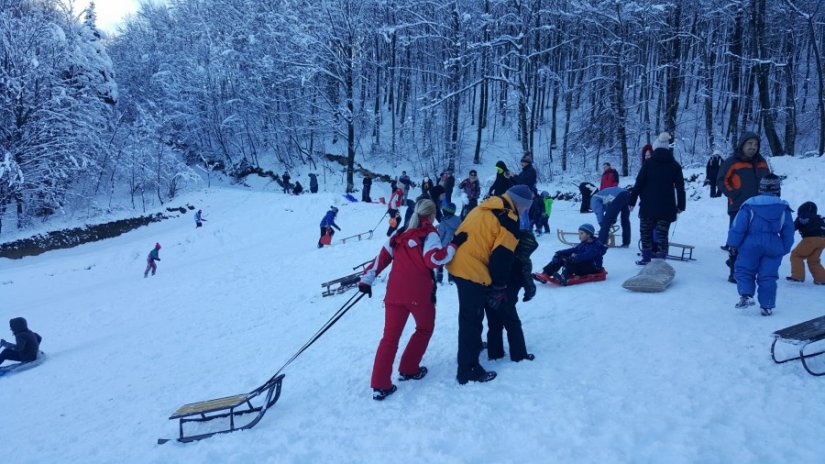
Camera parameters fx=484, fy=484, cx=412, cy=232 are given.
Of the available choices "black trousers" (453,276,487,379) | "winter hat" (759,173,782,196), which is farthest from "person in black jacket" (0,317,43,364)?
"winter hat" (759,173,782,196)

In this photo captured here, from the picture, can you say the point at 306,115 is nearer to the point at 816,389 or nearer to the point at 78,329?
the point at 78,329

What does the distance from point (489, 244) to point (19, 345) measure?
30.4 feet

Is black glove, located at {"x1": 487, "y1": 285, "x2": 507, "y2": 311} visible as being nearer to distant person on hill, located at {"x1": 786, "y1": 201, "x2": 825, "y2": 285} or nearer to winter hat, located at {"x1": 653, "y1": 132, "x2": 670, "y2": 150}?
winter hat, located at {"x1": 653, "y1": 132, "x2": 670, "y2": 150}

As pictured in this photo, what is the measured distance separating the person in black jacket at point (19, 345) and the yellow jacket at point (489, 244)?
8.79 meters

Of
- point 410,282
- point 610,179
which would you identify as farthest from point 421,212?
point 610,179

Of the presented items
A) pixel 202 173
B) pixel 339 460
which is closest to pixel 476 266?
pixel 339 460

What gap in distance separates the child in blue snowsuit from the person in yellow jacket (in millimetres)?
2829

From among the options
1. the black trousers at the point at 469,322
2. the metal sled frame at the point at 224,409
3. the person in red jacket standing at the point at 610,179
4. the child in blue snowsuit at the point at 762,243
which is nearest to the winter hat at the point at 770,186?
the child in blue snowsuit at the point at 762,243

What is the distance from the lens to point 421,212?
15.4 ft

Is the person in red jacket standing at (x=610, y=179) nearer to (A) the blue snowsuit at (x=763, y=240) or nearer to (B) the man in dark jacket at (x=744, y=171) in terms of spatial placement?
(B) the man in dark jacket at (x=744, y=171)

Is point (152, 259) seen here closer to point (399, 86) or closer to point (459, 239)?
point (459, 239)

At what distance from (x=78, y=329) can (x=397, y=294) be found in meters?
10.5

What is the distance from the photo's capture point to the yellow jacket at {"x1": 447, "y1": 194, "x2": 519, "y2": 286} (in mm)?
4293

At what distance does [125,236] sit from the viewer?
2583 centimetres
